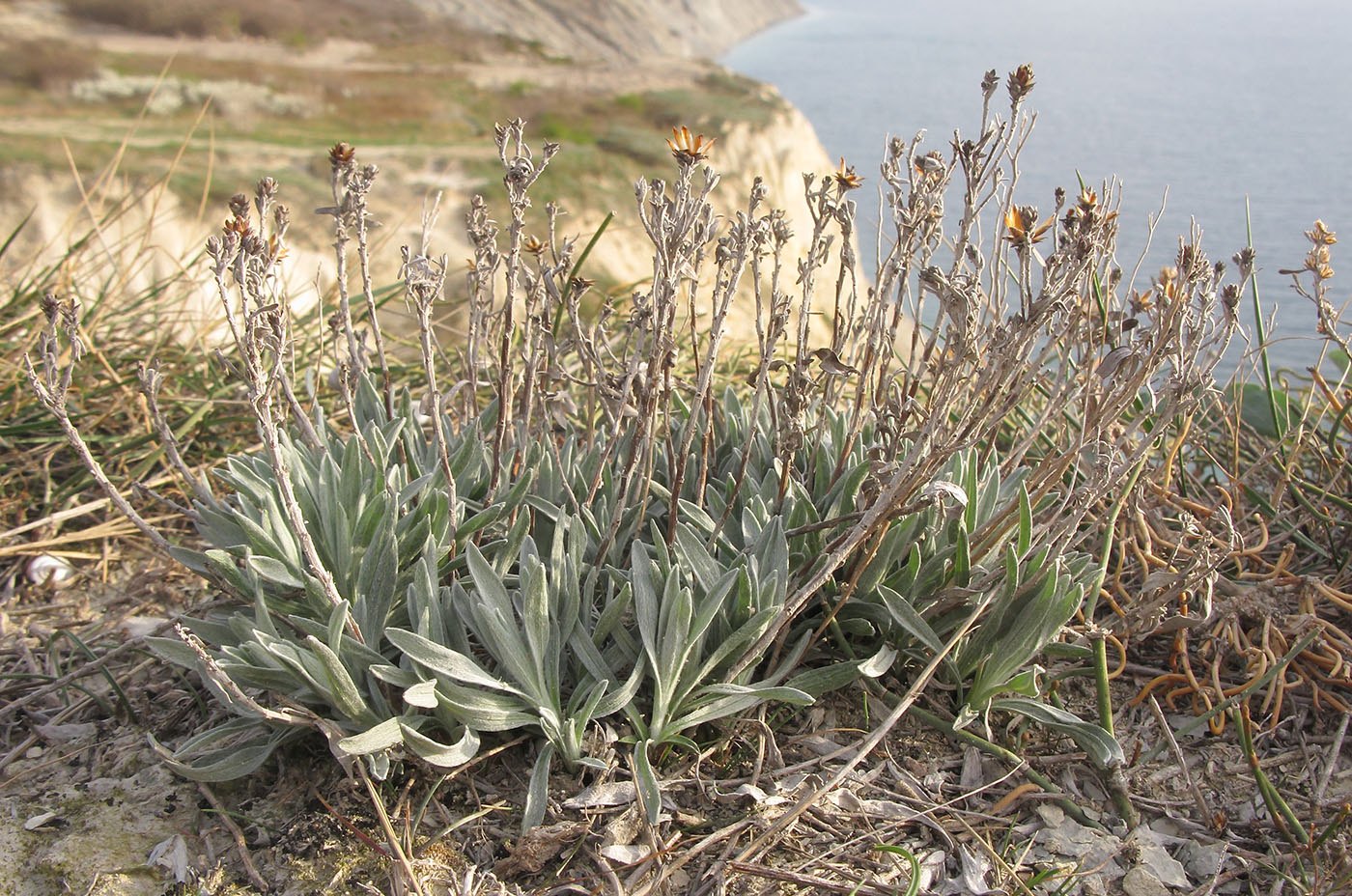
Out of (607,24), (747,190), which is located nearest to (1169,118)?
(747,190)

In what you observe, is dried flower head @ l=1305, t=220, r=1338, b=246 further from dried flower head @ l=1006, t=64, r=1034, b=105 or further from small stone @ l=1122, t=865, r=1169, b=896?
small stone @ l=1122, t=865, r=1169, b=896

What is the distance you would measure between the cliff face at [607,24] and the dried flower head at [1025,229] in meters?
10.9

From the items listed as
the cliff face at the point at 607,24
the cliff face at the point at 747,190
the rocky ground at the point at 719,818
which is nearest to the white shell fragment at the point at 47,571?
the rocky ground at the point at 719,818

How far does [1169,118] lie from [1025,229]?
6.22 meters

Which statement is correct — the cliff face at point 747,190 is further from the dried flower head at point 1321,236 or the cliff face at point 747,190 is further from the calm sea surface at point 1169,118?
the dried flower head at point 1321,236

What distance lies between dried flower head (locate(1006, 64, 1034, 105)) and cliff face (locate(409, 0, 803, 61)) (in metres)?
10.7

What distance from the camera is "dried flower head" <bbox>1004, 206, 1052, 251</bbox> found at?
150 centimetres

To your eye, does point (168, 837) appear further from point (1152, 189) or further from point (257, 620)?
point (1152, 189)

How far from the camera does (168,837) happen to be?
1695 mm

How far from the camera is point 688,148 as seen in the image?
1448 millimetres

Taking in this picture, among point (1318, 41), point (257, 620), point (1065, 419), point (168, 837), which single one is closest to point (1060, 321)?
point (1065, 419)

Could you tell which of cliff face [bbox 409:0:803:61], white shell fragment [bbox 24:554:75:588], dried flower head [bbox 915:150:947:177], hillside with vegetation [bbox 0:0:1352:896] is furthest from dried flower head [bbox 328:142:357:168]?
cliff face [bbox 409:0:803:61]

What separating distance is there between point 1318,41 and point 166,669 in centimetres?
1173

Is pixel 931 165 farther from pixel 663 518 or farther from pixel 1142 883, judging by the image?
pixel 1142 883
